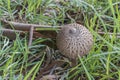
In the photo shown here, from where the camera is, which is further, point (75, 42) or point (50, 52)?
point (50, 52)

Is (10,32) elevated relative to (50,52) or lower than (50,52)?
elevated

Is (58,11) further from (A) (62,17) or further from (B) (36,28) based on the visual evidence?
(B) (36,28)

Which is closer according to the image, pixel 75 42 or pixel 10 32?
pixel 75 42

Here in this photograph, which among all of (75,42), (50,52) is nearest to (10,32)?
(50,52)

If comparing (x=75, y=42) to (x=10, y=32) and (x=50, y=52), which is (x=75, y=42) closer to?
(x=50, y=52)

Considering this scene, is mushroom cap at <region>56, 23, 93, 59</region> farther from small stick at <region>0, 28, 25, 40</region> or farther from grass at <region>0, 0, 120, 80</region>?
small stick at <region>0, 28, 25, 40</region>

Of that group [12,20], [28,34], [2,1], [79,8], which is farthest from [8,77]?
[79,8]
